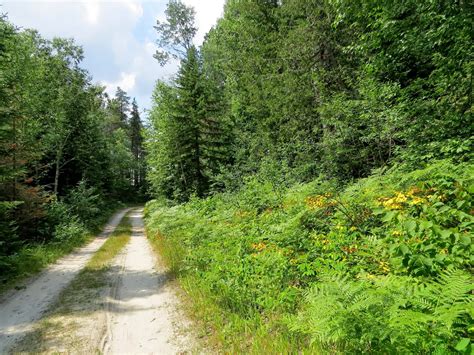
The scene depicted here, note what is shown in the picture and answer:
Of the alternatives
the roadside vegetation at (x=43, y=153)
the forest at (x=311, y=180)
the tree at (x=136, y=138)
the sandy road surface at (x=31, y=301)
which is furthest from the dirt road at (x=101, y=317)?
the tree at (x=136, y=138)

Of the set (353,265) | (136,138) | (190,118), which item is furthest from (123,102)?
(353,265)

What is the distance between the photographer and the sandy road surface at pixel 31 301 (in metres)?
5.32

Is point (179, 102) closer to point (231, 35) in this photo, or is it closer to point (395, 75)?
point (231, 35)

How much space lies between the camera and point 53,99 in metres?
22.6

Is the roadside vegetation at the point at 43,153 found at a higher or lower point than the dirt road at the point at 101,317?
higher

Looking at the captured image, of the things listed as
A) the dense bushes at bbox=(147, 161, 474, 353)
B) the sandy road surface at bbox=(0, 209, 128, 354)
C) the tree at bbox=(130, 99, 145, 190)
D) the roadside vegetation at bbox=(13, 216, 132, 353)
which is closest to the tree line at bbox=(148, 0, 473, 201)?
the dense bushes at bbox=(147, 161, 474, 353)

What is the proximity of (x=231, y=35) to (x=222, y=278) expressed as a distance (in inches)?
979

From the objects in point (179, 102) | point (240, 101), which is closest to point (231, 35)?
point (240, 101)

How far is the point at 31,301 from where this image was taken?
6.93 metres

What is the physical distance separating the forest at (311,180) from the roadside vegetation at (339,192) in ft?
0.12

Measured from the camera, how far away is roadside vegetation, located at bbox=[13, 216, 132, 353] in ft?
15.4

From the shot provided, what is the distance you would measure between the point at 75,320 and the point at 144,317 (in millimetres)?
1273

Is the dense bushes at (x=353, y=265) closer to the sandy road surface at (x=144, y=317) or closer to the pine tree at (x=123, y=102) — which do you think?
the sandy road surface at (x=144, y=317)

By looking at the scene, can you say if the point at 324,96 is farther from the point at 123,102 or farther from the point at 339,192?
the point at 123,102
